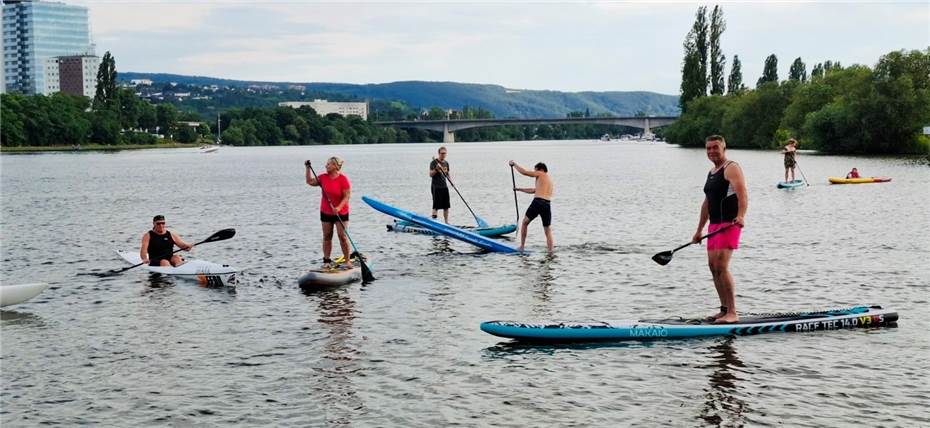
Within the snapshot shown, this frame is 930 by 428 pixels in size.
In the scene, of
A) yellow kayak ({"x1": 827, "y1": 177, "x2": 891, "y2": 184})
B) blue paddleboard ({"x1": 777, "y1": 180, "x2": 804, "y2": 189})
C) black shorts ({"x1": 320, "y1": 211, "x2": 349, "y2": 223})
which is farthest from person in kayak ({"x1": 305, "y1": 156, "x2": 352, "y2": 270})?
yellow kayak ({"x1": 827, "y1": 177, "x2": 891, "y2": 184})

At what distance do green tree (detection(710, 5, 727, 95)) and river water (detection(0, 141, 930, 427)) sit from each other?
10350cm

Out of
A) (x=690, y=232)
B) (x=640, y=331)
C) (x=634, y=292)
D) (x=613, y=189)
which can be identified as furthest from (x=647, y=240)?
(x=613, y=189)

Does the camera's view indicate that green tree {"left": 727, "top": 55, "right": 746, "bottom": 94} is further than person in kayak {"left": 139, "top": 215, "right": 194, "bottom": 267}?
Yes

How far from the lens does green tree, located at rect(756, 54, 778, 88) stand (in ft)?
479

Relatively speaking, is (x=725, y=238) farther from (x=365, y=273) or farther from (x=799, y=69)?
(x=799, y=69)

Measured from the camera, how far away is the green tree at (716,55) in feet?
427

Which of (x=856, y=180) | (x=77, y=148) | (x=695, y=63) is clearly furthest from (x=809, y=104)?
(x=77, y=148)

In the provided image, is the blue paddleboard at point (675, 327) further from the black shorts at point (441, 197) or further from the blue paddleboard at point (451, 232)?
the black shorts at point (441, 197)

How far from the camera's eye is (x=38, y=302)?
18.2 meters

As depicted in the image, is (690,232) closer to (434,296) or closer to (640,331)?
(434,296)

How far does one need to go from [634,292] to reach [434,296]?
3716 mm

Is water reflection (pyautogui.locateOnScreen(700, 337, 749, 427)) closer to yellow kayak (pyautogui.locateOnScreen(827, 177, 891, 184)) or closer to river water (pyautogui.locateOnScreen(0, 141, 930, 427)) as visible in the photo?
river water (pyautogui.locateOnScreen(0, 141, 930, 427))

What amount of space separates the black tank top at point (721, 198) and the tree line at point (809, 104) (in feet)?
263

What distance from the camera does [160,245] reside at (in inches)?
821
